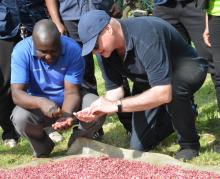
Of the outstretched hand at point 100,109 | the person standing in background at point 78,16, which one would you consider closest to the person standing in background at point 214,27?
the person standing in background at point 78,16

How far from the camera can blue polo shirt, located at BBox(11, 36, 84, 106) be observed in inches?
184

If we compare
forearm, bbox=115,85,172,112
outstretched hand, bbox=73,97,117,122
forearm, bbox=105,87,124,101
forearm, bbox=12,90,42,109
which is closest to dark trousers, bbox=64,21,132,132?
forearm, bbox=105,87,124,101

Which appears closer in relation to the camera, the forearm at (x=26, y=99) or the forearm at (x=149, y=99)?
the forearm at (x=149, y=99)

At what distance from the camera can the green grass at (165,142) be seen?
4.82 metres

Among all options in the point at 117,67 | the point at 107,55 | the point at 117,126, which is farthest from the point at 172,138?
the point at 107,55

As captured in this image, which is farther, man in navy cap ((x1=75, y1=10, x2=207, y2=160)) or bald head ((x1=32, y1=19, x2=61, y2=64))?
bald head ((x1=32, y1=19, x2=61, y2=64))

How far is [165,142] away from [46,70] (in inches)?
54.9

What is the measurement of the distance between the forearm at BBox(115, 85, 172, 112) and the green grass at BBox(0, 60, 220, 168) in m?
0.82

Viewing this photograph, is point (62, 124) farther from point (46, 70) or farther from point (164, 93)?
point (164, 93)

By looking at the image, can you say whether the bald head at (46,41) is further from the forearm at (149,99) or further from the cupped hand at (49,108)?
the forearm at (149,99)

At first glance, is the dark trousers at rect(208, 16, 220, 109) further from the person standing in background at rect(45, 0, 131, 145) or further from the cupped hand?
the cupped hand

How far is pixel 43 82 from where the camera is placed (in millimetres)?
4793

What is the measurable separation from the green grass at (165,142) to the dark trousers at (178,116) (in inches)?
6.3

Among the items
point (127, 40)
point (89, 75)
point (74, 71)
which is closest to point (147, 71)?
point (127, 40)
